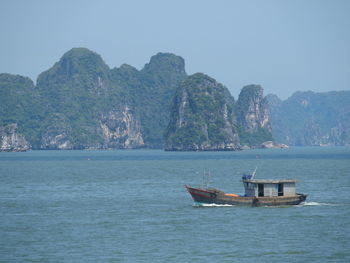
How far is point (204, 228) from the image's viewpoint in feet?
188

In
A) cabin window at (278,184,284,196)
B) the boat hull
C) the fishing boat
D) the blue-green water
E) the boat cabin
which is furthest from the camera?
cabin window at (278,184,284,196)

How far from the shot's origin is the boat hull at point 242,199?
6925 cm

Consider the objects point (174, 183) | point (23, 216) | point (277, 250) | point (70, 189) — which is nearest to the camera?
point (277, 250)

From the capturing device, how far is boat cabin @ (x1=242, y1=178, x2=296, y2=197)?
6894 centimetres

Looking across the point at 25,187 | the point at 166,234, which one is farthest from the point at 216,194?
the point at 25,187

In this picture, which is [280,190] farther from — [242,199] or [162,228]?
[162,228]

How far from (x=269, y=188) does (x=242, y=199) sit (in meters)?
3.01

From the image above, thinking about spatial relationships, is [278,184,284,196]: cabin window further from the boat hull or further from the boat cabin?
the boat hull

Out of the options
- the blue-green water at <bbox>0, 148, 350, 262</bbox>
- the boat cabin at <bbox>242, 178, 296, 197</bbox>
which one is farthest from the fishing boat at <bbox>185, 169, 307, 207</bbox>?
the blue-green water at <bbox>0, 148, 350, 262</bbox>

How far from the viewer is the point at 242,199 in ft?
227

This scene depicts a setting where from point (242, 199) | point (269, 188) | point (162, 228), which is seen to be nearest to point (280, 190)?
point (269, 188)

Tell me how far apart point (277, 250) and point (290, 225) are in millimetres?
10761

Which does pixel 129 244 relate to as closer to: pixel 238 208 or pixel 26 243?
pixel 26 243

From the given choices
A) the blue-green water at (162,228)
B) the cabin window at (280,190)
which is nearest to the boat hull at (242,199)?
the cabin window at (280,190)
